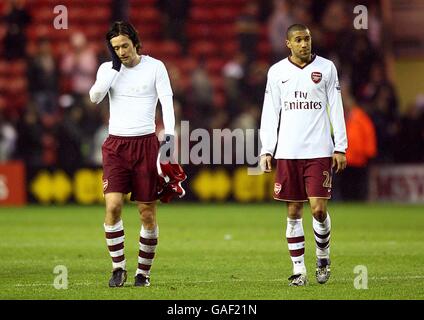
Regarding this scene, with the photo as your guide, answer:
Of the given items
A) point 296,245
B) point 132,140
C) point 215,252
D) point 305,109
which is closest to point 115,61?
point 132,140

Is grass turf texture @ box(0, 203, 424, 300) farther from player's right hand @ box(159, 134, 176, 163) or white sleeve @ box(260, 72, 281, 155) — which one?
white sleeve @ box(260, 72, 281, 155)

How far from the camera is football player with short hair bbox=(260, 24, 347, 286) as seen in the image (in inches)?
433

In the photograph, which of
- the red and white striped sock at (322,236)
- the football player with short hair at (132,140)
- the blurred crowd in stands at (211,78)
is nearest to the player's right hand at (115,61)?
the football player with short hair at (132,140)

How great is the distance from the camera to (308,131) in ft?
36.3

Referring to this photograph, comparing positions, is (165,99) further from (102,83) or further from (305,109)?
(305,109)

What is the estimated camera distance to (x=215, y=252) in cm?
1454

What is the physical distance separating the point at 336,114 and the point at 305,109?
28 centimetres

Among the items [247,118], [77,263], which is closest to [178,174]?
[77,263]

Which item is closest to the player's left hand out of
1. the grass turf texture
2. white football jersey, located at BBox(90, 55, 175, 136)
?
the grass turf texture

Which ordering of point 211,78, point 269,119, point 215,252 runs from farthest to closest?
point 211,78
point 215,252
point 269,119

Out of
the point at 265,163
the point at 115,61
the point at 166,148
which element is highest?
the point at 115,61

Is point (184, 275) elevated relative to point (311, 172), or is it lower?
lower

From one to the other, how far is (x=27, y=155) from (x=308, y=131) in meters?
13.9

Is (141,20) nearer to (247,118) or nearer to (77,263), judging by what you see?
(247,118)
